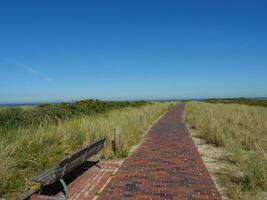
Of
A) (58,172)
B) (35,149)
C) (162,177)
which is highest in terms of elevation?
(35,149)

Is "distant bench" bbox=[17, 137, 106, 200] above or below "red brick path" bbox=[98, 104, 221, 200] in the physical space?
above

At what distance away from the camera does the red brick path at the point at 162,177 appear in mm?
5699

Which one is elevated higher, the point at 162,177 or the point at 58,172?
the point at 58,172

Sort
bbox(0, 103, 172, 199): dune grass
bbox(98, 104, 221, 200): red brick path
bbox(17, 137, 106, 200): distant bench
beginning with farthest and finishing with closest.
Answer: bbox(0, 103, 172, 199): dune grass, bbox(98, 104, 221, 200): red brick path, bbox(17, 137, 106, 200): distant bench

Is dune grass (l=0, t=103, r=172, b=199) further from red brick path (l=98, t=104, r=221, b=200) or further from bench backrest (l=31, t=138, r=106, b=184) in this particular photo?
red brick path (l=98, t=104, r=221, b=200)

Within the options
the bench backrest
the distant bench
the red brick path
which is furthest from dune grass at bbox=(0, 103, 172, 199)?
the red brick path

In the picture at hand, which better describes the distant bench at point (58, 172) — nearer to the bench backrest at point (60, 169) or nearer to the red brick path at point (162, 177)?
the bench backrest at point (60, 169)

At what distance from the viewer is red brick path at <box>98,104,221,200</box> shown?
224 inches

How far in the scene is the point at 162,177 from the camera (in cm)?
688

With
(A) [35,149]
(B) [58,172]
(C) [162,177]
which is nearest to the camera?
(B) [58,172]

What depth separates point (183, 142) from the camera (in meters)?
12.0

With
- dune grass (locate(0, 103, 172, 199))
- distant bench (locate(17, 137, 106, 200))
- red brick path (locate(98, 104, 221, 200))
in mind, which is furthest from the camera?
dune grass (locate(0, 103, 172, 199))

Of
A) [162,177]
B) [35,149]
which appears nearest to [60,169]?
[35,149]

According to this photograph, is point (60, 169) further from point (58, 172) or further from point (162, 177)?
point (162, 177)
